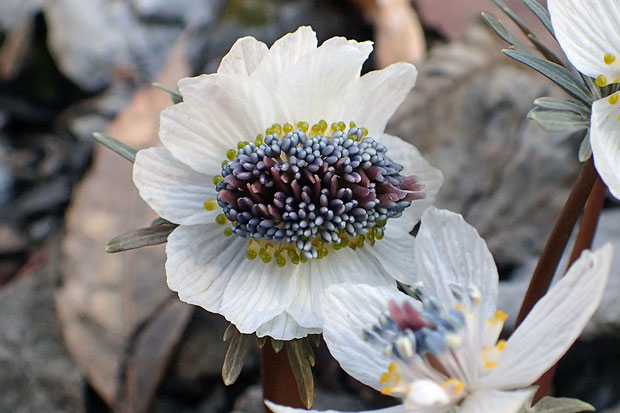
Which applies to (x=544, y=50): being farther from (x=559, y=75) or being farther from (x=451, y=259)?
(x=451, y=259)

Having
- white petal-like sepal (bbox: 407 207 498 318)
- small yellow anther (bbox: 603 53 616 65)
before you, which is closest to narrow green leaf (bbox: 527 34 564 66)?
small yellow anther (bbox: 603 53 616 65)

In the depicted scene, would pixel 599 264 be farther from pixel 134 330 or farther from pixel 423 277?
pixel 134 330

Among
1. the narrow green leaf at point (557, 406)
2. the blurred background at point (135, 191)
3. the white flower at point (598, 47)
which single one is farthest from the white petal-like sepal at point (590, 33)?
the blurred background at point (135, 191)

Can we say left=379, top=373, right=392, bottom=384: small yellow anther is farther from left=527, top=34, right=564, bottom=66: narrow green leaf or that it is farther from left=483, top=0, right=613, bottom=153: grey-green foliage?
left=527, top=34, right=564, bottom=66: narrow green leaf

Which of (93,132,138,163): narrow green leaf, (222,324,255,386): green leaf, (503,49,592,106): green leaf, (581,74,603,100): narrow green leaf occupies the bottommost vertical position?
(222,324,255,386): green leaf

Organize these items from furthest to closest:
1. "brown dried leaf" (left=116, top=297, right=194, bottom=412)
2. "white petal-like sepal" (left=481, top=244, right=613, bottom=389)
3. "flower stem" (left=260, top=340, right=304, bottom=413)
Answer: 1. "brown dried leaf" (left=116, top=297, right=194, bottom=412)
2. "flower stem" (left=260, top=340, right=304, bottom=413)
3. "white petal-like sepal" (left=481, top=244, right=613, bottom=389)

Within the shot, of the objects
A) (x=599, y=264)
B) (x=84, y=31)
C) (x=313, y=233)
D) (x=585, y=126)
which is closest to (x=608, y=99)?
(x=585, y=126)

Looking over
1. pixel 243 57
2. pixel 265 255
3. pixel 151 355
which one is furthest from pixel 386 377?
pixel 151 355
